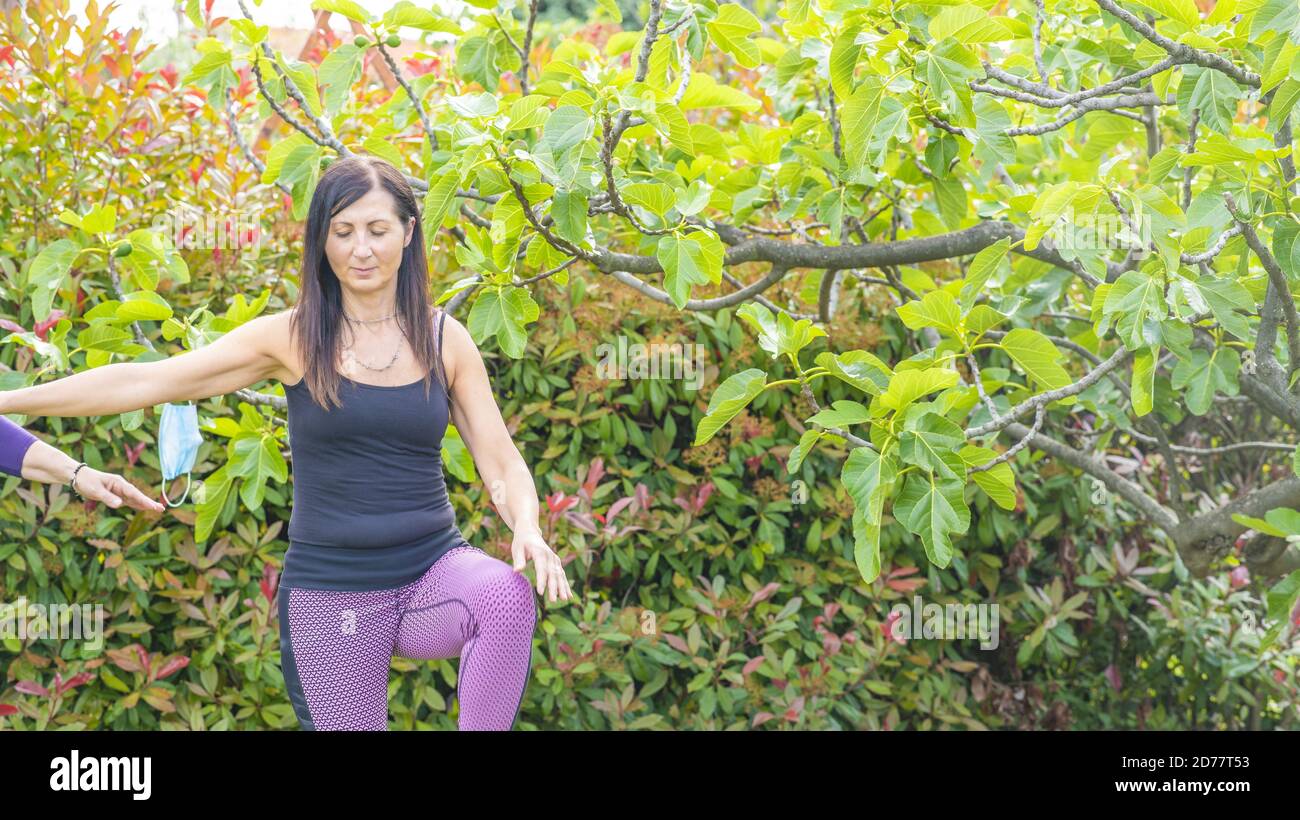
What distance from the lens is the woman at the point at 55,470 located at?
7.58ft

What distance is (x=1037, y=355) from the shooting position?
274 centimetres

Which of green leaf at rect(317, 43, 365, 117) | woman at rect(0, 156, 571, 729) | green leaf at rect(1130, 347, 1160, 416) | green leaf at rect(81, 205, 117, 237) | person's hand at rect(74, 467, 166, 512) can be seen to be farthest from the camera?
green leaf at rect(317, 43, 365, 117)

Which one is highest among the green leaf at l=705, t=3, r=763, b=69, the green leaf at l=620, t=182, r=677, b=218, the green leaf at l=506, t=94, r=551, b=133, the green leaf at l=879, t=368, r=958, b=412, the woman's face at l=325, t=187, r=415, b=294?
the green leaf at l=705, t=3, r=763, b=69

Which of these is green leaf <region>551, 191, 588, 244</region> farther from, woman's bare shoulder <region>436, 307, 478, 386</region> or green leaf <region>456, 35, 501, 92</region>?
green leaf <region>456, 35, 501, 92</region>

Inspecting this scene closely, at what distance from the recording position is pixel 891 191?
11.0ft

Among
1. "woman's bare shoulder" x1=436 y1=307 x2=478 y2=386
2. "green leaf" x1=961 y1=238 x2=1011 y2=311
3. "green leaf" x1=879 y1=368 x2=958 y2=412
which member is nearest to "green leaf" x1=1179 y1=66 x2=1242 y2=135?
"green leaf" x1=961 y1=238 x2=1011 y2=311

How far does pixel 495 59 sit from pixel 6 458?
1.51 metres

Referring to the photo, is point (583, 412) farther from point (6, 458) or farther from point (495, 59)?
point (6, 458)

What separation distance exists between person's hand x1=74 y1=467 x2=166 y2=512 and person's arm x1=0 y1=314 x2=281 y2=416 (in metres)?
0.20

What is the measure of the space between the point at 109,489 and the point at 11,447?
0.20 meters

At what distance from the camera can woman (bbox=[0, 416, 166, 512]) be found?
231cm

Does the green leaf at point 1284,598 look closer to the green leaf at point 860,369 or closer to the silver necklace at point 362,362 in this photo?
the green leaf at point 860,369

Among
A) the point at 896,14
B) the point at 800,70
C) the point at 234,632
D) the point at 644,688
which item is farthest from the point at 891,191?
the point at 234,632

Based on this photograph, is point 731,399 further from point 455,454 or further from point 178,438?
point 178,438
